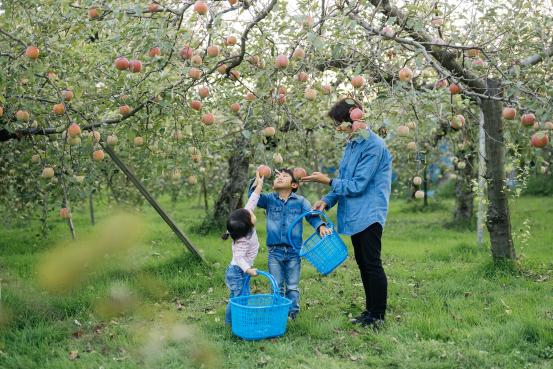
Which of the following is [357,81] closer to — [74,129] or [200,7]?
[200,7]

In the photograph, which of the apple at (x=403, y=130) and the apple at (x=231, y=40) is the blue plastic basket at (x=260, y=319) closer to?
the apple at (x=403, y=130)

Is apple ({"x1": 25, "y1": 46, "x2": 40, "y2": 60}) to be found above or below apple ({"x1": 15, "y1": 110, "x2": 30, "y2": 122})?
above

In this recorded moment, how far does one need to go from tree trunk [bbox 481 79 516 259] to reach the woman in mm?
2098

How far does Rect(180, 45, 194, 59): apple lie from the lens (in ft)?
11.6

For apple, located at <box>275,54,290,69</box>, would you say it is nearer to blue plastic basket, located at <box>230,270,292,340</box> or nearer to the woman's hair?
the woman's hair

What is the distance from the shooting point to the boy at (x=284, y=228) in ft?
13.8

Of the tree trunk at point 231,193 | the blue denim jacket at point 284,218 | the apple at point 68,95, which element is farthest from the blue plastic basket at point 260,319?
the tree trunk at point 231,193

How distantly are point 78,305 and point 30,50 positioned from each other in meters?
2.03

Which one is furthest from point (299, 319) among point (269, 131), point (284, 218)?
point (269, 131)

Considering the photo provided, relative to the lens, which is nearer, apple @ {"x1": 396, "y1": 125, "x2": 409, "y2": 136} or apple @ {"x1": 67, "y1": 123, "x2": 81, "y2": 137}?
apple @ {"x1": 396, "y1": 125, "x2": 409, "y2": 136}

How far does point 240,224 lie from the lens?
4.00 meters

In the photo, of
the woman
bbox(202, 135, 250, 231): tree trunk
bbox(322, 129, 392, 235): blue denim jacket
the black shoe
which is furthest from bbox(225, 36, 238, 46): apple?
bbox(202, 135, 250, 231): tree trunk

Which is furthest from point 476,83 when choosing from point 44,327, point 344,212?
point 44,327

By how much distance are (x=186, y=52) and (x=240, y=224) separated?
1.17 metres
